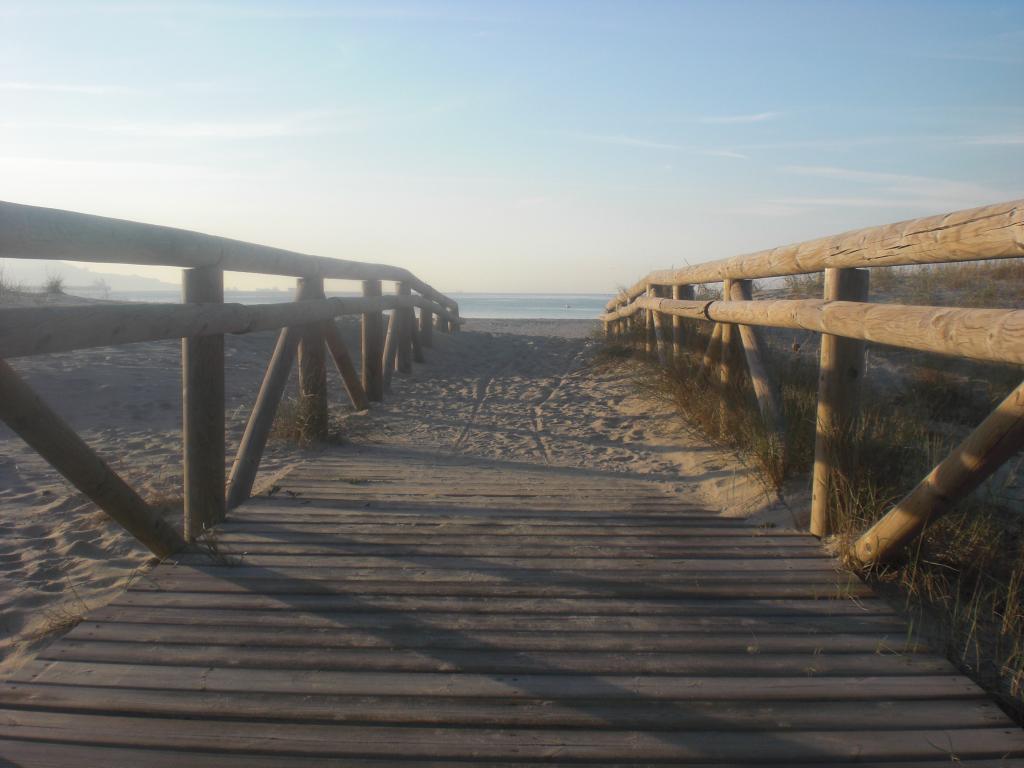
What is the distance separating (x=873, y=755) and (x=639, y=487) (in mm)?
2815

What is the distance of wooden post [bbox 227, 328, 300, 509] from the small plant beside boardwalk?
285cm

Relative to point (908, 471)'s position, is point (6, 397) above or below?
above

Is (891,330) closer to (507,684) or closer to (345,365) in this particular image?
(507,684)

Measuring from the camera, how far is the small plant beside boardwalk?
2.79 metres

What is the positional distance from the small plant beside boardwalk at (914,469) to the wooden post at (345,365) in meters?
2.81

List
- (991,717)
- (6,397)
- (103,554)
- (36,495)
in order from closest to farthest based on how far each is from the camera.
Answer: (991,717) → (6,397) → (103,554) → (36,495)

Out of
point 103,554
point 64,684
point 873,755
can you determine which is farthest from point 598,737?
point 103,554

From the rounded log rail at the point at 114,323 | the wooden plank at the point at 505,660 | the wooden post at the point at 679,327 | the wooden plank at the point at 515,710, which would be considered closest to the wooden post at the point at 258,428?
the rounded log rail at the point at 114,323

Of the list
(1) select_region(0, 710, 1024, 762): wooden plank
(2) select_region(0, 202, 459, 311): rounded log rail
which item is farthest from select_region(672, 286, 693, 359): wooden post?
(1) select_region(0, 710, 1024, 762): wooden plank

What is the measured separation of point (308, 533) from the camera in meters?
3.74

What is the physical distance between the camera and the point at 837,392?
3570mm

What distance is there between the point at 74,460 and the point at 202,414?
90 cm

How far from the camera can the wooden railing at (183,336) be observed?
2.38 meters

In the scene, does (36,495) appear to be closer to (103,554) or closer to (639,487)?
(103,554)
